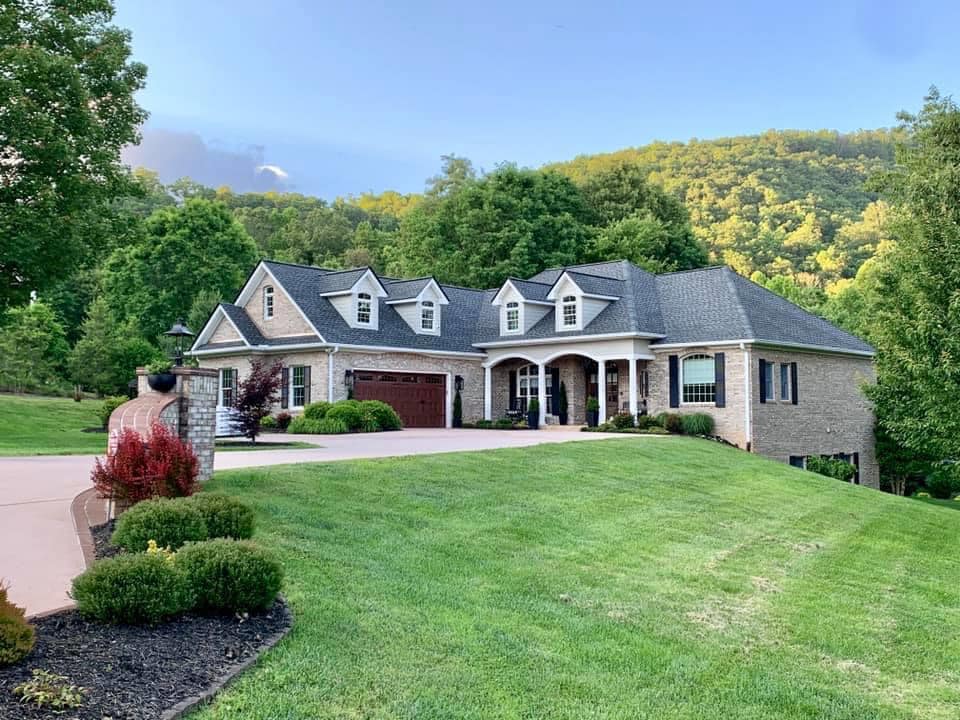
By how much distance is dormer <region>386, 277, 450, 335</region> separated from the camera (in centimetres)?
3155

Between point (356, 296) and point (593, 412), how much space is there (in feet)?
31.8

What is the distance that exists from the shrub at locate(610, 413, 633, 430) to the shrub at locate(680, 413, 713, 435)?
1.83 metres

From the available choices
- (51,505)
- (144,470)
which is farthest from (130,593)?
(51,505)

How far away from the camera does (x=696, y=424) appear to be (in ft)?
83.5

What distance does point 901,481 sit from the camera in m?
31.7

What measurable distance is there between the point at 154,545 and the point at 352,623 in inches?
73.4

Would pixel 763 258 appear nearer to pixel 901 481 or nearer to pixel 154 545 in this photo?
pixel 901 481

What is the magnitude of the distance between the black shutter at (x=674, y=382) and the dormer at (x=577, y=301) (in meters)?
3.51

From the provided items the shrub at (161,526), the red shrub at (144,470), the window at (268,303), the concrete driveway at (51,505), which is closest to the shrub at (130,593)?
the concrete driveway at (51,505)

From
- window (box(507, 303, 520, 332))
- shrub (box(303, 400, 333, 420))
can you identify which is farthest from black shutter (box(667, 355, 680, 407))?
shrub (box(303, 400, 333, 420))

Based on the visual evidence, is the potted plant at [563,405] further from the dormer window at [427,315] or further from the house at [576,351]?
the dormer window at [427,315]

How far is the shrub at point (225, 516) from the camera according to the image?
7645mm

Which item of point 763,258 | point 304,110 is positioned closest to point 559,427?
point 304,110

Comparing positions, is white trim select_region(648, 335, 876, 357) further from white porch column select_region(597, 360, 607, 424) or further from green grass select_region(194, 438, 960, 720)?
green grass select_region(194, 438, 960, 720)
